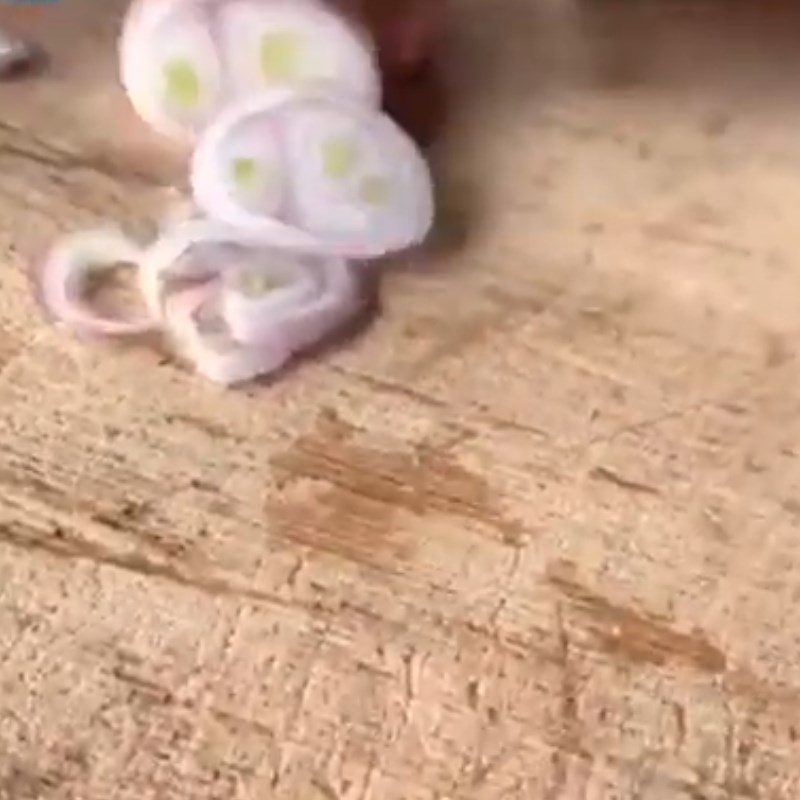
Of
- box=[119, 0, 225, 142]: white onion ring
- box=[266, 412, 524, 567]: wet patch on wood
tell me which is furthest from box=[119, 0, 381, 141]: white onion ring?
box=[266, 412, 524, 567]: wet patch on wood

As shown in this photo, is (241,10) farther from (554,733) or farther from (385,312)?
(554,733)

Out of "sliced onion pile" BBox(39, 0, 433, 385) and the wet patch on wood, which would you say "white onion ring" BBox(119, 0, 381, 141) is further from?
the wet patch on wood

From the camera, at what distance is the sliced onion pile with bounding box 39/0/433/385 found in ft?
2.64

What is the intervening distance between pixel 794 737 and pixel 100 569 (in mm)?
252

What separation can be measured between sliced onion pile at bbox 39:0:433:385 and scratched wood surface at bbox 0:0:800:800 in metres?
0.02

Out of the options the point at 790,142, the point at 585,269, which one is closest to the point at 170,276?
the point at 585,269

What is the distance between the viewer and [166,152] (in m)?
0.89

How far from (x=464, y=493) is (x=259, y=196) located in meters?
0.16

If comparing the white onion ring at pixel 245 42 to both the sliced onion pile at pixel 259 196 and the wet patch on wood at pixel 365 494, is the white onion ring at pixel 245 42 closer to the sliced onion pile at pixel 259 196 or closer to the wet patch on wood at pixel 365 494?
the sliced onion pile at pixel 259 196

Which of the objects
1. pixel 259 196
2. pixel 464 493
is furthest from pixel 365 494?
pixel 259 196

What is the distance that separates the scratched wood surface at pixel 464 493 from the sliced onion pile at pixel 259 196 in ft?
0.06

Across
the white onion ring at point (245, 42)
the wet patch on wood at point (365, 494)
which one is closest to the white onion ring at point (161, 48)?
the white onion ring at point (245, 42)

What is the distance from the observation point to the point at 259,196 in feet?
2.69

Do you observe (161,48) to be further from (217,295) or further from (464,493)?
(464,493)
